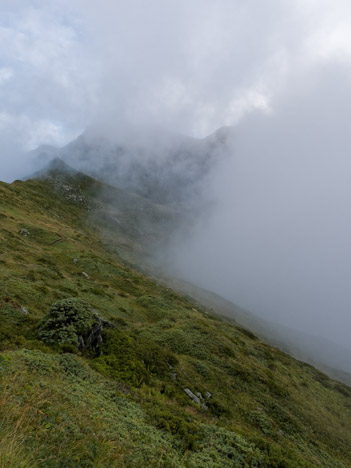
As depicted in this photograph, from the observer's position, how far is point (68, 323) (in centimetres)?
1495

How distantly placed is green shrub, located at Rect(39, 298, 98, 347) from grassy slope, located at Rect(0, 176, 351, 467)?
2.29ft

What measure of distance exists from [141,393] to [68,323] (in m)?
6.04

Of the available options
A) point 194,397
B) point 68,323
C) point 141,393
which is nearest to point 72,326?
point 68,323

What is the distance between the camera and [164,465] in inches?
307

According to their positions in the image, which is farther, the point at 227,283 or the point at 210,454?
the point at 227,283

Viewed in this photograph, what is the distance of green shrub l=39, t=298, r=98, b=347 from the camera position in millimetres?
13914

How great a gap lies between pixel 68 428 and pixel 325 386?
40670 mm

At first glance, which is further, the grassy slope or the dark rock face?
the dark rock face

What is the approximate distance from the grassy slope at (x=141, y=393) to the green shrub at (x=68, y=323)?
27.5 inches

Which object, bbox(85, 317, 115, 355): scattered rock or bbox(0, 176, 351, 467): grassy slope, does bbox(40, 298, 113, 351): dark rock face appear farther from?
bbox(0, 176, 351, 467): grassy slope

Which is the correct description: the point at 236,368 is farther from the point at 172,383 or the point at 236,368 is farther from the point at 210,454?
the point at 210,454

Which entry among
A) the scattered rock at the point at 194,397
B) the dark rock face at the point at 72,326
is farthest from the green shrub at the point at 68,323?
the scattered rock at the point at 194,397

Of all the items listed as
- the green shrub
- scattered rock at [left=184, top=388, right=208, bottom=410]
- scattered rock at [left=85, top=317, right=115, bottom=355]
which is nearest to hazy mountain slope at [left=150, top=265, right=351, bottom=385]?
scattered rock at [left=184, top=388, right=208, bottom=410]

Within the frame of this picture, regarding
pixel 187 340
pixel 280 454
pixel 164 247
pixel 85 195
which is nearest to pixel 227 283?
pixel 164 247
